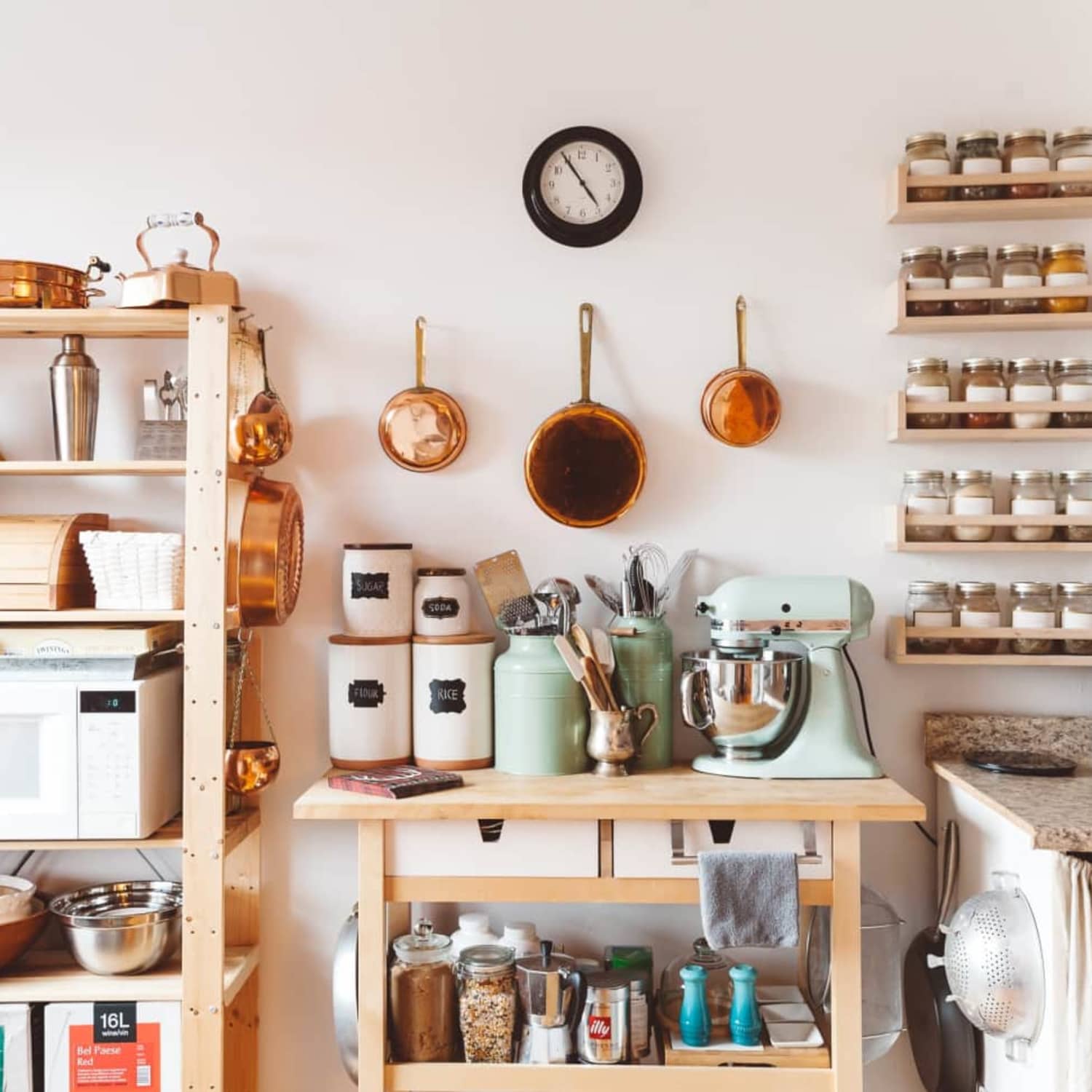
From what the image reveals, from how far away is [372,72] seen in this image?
2.62 meters

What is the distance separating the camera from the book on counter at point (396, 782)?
7.21ft

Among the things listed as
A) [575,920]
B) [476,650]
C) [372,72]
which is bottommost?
[575,920]

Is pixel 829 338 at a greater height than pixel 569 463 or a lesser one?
greater

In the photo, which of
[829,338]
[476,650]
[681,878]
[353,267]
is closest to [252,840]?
[476,650]

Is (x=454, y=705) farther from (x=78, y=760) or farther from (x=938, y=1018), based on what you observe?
(x=938, y=1018)

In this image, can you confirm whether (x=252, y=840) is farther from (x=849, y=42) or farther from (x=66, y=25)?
(x=849, y=42)

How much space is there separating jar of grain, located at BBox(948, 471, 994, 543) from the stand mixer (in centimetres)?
28

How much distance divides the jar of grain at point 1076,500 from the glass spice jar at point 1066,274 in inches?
13.9

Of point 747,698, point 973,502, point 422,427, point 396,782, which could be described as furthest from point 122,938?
point 973,502

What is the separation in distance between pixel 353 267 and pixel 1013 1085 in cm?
213

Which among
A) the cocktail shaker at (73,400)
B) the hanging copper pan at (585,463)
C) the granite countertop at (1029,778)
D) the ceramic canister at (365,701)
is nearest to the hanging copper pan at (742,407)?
the hanging copper pan at (585,463)

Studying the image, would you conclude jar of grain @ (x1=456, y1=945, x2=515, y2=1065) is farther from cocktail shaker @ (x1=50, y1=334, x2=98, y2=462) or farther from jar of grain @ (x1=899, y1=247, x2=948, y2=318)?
jar of grain @ (x1=899, y1=247, x2=948, y2=318)

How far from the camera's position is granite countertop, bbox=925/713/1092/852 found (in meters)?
1.95

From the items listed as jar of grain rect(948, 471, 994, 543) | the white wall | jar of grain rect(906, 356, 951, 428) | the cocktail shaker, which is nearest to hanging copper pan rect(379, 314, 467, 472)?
the white wall
